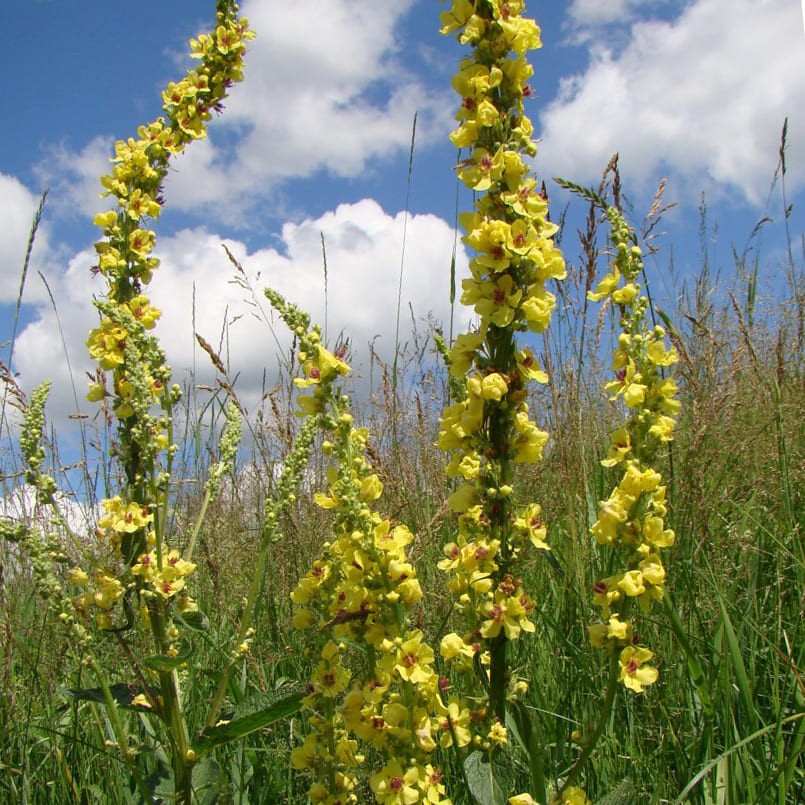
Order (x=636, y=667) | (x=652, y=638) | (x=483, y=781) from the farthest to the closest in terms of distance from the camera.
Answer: (x=652, y=638), (x=636, y=667), (x=483, y=781)

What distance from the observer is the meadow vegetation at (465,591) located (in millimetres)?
1449

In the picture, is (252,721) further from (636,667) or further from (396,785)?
(636,667)

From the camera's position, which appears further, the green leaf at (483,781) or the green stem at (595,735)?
the green stem at (595,735)

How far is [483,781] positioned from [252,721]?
58cm

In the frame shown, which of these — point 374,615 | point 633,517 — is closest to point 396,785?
point 374,615

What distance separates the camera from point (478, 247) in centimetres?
144

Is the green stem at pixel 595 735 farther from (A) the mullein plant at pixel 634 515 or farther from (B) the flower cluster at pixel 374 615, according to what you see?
(B) the flower cluster at pixel 374 615

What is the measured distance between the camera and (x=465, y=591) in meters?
1.56

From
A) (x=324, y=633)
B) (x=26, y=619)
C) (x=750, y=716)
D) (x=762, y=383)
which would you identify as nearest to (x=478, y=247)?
(x=324, y=633)

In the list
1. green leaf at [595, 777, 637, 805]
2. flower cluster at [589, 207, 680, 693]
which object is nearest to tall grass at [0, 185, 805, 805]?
green leaf at [595, 777, 637, 805]

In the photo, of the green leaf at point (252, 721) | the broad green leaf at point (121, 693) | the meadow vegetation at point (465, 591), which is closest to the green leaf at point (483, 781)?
the meadow vegetation at point (465, 591)

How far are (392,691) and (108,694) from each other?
2.47 feet

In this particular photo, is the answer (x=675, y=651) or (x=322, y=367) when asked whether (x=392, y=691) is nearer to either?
(x=322, y=367)

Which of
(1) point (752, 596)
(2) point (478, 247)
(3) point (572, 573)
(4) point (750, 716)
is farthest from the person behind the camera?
(3) point (572, 573)
